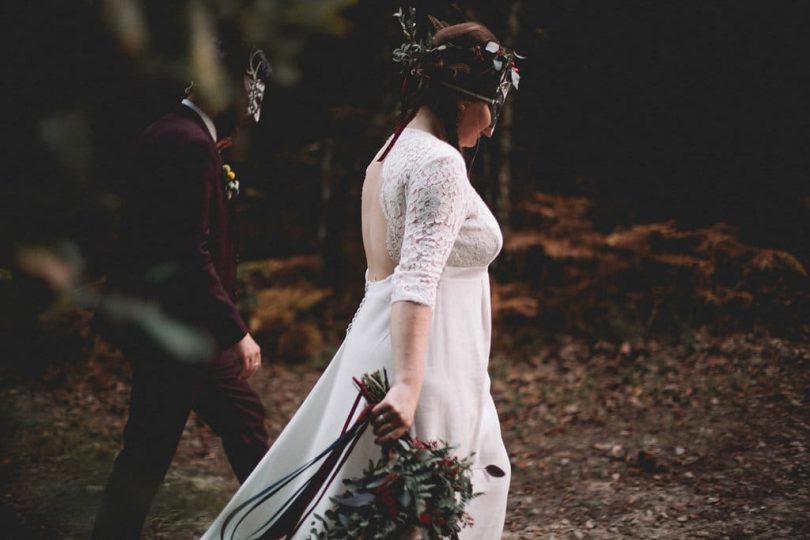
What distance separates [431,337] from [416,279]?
→ 0.33m

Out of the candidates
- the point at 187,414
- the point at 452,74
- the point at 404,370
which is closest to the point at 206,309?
the point at 404,370

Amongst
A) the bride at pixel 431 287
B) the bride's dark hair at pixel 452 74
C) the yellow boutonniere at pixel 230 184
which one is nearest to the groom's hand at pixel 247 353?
the bride at pixel 431 287

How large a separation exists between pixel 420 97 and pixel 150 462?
160cm

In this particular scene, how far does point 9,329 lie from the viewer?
85 centimetres

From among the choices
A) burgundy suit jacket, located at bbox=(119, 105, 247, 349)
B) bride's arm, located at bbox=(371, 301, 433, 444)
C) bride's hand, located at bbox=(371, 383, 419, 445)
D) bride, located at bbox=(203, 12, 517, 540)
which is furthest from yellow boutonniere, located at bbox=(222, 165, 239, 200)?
bride's hand, located at bbox=(371, 383, 419, 445)

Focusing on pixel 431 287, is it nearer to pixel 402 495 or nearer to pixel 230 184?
pixel 402 495

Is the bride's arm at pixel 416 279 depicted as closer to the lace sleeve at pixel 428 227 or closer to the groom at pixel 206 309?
the lace sleeve at pixel 428 227

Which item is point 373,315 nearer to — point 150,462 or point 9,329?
point 150,462

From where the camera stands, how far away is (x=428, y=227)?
7.05 feet

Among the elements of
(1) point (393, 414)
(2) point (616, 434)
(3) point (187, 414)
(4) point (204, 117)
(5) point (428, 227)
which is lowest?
(2) point (616, 434)

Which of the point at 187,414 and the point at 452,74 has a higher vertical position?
the point at 452,74

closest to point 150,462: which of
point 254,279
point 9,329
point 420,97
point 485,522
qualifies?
point 485,522

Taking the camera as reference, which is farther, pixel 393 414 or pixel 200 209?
pixel 200 209

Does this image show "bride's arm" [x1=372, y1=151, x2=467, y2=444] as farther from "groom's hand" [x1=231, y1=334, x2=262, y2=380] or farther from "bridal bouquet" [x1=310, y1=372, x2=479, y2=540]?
"groom's hand" [x1=231, y1=334, x2=262, y2=380]
